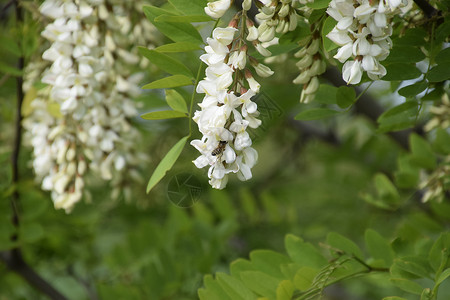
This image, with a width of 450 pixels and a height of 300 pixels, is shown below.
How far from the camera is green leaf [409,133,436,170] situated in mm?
1159

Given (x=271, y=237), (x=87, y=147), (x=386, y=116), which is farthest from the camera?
(x=271, y=237)

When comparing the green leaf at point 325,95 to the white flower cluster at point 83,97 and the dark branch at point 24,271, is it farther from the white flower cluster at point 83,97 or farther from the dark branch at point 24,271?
the dark branch at point 24,271

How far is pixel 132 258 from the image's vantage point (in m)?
1.50

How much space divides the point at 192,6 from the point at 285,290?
448 mm

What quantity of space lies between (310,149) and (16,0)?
145 centimetres

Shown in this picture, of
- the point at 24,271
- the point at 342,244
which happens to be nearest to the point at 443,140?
the point at 342,244

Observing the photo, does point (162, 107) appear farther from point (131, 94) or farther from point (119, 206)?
point (119, 206)

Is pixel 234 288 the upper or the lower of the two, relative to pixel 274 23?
lower

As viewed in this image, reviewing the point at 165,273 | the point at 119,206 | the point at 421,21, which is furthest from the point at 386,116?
the point at 119,206

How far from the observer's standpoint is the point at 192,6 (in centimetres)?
72

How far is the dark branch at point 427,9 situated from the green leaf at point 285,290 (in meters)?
0.44

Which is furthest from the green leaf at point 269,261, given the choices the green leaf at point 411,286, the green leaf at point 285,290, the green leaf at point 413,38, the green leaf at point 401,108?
the green leaf at point 413,38

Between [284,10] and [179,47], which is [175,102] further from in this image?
[284,10]

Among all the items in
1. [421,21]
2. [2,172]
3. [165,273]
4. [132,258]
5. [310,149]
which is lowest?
[310,149]
